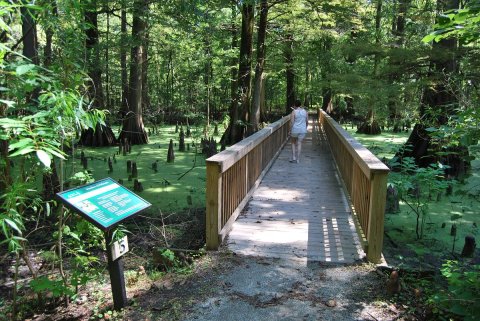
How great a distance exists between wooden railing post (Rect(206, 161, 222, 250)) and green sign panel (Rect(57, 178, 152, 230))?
0.94 meters

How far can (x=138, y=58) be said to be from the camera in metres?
11.9

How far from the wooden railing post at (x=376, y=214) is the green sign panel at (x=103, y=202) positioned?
209 cm

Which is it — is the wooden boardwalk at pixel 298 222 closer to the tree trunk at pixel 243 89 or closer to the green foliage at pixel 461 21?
the green foliage at pixel 461 21

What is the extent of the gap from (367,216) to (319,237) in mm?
715

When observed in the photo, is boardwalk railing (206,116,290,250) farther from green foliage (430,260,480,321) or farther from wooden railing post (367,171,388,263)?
green foliage (430,260,480,321)

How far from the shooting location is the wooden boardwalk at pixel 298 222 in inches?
169

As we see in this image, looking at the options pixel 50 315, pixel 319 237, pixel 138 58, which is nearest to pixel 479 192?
pixel 319 237

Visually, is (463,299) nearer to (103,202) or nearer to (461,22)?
(461,22)

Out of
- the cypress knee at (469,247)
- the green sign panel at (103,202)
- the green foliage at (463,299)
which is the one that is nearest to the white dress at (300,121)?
the cypress knee at (469,247)

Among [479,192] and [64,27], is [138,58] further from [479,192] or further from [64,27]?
[479,192]

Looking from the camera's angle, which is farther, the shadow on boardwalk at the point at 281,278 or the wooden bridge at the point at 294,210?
the wooden bridge at the point at 294,210

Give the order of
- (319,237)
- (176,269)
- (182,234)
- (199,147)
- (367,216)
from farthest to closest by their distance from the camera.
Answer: (199,147) → (182,234) → (319,237) → (367,216) → (176,269)

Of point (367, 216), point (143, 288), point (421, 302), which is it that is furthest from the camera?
point (367, 216)

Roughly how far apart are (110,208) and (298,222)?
2923 millimetres
